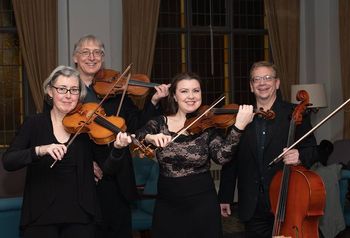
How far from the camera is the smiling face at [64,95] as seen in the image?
250 cm

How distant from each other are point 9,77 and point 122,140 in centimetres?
414

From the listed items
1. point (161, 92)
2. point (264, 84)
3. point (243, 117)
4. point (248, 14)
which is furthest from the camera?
point (248, 14)

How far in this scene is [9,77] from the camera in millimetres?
6270

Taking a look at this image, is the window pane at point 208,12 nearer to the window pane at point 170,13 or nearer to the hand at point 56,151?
the window pane at point 170,13

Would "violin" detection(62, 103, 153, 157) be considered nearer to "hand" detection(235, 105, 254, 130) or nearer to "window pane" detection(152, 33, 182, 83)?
Answer: "hand" detection(235, 105, 254, 130)

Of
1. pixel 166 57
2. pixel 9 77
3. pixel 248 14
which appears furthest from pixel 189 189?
pixel 248 14

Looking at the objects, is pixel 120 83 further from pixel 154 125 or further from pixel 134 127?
pixel 154 125

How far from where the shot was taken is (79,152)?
2508mm

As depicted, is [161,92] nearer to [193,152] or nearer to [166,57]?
[193,152]

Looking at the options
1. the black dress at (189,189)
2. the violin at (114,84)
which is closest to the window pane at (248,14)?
the violin at (114,84)

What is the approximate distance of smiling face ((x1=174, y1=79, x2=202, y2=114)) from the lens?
2738 mm

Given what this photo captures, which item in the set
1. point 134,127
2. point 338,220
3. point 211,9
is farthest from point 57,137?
point 211,9

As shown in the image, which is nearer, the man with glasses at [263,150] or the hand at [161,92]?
the man with glasses at [263,150]

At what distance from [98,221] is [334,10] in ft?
17.4
